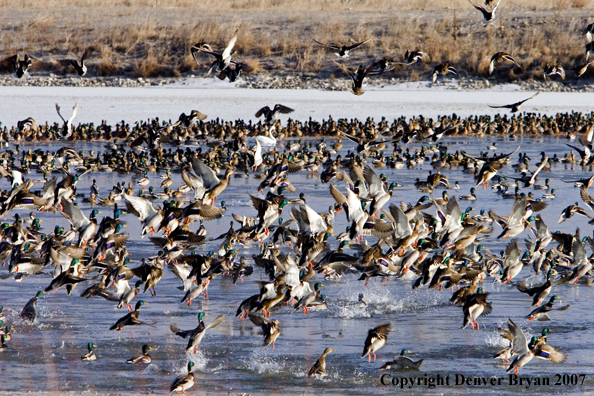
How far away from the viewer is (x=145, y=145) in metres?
25.6

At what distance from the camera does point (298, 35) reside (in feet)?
157

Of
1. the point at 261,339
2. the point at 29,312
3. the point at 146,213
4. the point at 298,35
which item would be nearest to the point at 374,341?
the point at 261,339

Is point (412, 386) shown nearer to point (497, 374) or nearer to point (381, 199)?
point (497, 374)

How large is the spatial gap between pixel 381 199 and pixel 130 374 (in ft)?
17.3

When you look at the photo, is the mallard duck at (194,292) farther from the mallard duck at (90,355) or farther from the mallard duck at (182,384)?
the mallard duck at (182,384)

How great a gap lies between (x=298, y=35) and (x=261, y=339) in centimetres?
3979

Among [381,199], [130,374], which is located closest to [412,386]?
[130,374]

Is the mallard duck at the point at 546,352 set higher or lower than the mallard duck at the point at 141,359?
higher

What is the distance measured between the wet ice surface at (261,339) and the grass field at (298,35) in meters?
31.0

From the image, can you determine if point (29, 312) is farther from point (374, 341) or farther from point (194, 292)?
point (374, 341)

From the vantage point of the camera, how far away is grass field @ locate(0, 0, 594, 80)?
144 ft

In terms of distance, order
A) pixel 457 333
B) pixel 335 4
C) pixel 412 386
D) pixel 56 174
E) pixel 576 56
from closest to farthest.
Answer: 1. pixel 412 386
2. pixel 457 333
3. pixel 56 174
4. pixel 576 56
5. pixel 335 4

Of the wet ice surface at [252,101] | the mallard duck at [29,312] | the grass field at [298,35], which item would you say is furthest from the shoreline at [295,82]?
the mallard duck at [29,312]

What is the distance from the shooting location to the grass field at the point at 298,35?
1729 inches
